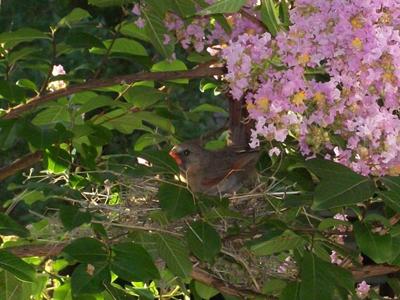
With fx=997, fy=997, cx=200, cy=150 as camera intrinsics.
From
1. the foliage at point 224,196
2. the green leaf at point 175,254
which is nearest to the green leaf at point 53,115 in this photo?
the foliage at point 224,196

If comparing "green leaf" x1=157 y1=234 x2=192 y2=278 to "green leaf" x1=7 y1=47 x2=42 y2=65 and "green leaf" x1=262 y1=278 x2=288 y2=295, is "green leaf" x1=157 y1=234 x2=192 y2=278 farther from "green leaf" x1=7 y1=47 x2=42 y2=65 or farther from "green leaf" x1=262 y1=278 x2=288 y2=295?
"green leaf" x1=7 y1=47 x2=42 y2=65

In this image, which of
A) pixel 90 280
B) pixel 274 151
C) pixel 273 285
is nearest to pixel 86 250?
pixel 90 280

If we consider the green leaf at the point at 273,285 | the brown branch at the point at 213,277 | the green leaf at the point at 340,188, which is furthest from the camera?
the green leaf at the point at 273,285

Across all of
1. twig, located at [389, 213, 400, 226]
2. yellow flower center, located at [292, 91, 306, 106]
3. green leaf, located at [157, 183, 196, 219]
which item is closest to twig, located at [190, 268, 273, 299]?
green leaf, located at [157, 183, 196, 219]

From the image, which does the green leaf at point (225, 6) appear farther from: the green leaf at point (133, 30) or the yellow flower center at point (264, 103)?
the green leaf at point (133, 30)

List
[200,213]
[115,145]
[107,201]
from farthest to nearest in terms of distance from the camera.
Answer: [115,145]
[107,201]
[200,213]

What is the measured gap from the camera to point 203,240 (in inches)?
87.8

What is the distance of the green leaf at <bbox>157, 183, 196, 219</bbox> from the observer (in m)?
2.18

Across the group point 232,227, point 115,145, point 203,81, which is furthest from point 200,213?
point 115,145

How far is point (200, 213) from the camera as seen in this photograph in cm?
233

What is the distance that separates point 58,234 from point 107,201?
331 millimetres

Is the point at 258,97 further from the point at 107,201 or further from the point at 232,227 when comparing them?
the point at 107,201

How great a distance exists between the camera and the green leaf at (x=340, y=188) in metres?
1.94

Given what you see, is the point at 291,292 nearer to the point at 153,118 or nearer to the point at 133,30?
the point at 153,118
